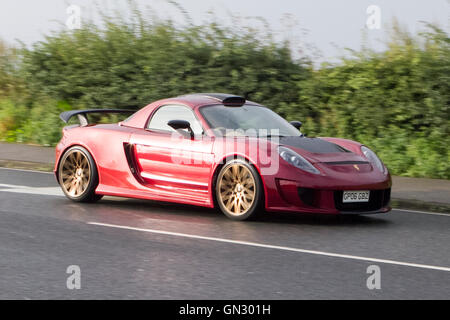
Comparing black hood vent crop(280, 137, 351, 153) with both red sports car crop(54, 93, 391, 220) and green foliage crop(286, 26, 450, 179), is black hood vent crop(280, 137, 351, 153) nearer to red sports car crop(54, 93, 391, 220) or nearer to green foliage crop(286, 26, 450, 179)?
red sports car crop(54, 93, 391, 220)

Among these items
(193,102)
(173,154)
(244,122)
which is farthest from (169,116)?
(244,122)

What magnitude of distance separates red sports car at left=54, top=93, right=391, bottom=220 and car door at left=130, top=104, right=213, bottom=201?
0.01m

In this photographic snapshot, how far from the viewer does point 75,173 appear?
10.9 metres

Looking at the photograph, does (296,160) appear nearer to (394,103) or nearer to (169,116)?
(169,116)

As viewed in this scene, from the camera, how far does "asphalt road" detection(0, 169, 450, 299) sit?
627 cm

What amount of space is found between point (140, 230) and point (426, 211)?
4.18 m

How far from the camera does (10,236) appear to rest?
836cm

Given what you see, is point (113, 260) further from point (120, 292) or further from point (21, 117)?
point (21, 117)

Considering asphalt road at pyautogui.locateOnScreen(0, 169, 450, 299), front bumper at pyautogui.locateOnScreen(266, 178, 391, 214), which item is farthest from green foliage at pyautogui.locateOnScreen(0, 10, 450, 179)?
front bumper at pyautogui.locateOnScreen(266, 178, 391, 214)

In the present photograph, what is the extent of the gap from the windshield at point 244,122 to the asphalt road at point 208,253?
1.02 meters

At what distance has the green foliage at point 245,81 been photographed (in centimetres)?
1468

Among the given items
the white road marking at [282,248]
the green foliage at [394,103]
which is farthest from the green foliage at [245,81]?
the white road marking at [282,248]

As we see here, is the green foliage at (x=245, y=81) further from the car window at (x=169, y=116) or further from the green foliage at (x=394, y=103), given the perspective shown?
the car window at (x=169, y=116)
